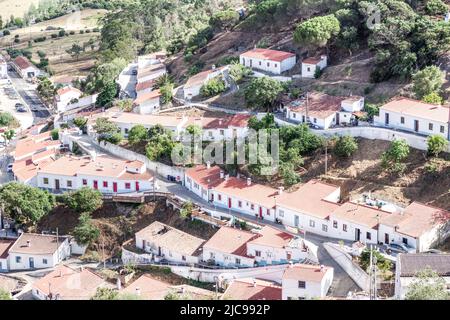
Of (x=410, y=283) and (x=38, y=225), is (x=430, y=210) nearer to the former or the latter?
(x=410, y=283)

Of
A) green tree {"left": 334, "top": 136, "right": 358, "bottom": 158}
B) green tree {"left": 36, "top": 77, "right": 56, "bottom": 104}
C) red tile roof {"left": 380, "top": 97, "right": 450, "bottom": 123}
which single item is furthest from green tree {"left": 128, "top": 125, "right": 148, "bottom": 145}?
green tree {"left": 36, "top": 77, "right": 56, "bottom": 104}

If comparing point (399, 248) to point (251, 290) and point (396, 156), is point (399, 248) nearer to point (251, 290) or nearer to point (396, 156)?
point (396, 156)

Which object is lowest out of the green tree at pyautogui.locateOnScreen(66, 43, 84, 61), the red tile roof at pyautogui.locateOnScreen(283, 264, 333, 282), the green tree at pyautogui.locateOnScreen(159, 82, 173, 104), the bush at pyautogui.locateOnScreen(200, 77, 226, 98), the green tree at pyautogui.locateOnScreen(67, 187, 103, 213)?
the green tree at pyautogui.locateOnScreen(66, 43, 84, 61)

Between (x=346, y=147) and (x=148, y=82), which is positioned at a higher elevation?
(x=346, y=147)

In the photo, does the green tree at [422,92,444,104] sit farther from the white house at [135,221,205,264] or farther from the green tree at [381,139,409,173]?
the white house at [135,221,205,264]

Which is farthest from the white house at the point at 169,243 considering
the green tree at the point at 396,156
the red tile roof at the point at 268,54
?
the red tile roof at the point at 268,54

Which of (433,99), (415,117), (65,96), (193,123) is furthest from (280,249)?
(65,96)

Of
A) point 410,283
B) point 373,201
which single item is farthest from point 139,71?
point 410,283
